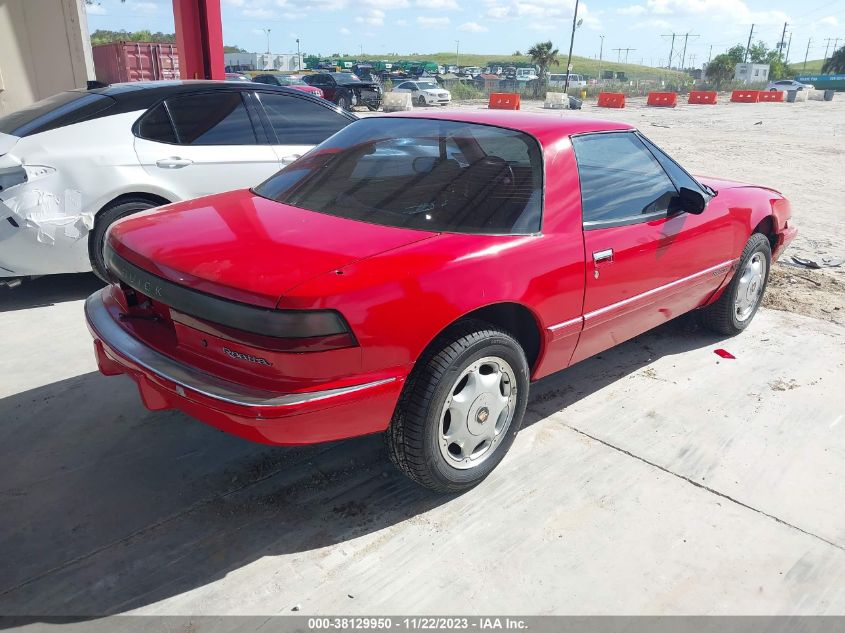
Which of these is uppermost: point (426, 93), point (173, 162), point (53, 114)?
point (53, 114)

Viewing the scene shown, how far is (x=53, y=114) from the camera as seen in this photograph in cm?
487

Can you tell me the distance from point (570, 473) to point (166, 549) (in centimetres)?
173

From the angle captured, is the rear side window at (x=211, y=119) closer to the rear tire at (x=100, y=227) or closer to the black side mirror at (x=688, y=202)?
the rear tire at (x=100, y=227)

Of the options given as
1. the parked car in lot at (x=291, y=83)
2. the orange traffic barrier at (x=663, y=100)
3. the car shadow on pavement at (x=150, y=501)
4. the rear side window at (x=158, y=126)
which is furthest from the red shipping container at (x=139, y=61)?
the orange traffic barrier at (x=663, y=100)

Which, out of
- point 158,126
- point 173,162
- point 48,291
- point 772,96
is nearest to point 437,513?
point 173,162

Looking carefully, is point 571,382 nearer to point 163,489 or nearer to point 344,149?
point 344,149

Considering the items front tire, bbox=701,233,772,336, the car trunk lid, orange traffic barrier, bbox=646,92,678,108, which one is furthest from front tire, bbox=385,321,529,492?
orange traffic barrier, bbox=646,92,678,108

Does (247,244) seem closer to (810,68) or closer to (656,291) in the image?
(656,291)

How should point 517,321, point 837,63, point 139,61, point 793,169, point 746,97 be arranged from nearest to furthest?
point 517,321, point 793,169, point 139,61, point 746,97, point 837,63

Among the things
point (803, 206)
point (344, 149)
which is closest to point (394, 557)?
point (344, 149)

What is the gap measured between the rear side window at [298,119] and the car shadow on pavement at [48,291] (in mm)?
1974

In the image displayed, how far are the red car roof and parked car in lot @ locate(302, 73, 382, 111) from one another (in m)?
24.8

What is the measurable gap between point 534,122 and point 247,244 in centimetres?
161

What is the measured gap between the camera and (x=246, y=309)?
2.22 m
